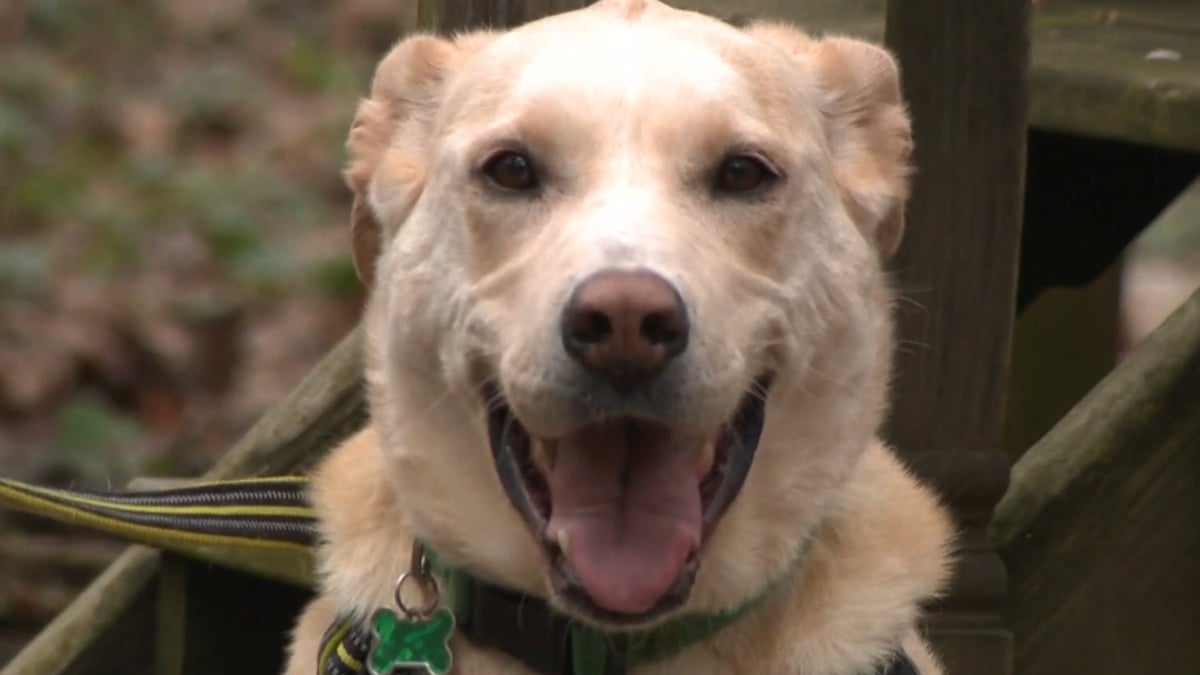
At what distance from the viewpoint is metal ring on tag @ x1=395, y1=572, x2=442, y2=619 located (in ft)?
11.1

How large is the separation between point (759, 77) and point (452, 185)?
0.45m

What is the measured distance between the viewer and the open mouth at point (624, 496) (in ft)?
10.3

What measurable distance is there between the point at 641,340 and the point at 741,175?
15.9 inches

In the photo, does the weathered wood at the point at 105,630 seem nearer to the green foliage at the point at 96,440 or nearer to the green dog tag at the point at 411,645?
the green dog tag at the point at 411,645

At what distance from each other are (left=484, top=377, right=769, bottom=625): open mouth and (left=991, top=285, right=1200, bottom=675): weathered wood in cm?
110

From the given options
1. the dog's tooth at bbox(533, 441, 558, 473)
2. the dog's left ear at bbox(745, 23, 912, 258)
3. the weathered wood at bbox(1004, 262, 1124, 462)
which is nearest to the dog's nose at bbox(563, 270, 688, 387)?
the dog's tooth at bbox(533, 441, 558, 473)

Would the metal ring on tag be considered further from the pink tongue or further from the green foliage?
the green foliage

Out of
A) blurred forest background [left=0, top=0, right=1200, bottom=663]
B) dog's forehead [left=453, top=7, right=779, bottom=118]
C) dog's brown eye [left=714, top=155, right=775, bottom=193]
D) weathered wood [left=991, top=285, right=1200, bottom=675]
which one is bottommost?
blurred forest background [left=0, top=0, right=1200, bottom=663]

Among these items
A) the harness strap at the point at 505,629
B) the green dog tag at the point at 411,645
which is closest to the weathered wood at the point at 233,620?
the harness strap at the point at 505,629

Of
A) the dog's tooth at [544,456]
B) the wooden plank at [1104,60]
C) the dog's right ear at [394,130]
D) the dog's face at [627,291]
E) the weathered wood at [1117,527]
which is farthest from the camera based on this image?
the weathered wood at [1117,527]

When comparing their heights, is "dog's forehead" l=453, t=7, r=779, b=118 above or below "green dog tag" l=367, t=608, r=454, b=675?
above

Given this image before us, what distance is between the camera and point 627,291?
117 inches

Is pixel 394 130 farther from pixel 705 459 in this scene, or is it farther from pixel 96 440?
pixel 96 440

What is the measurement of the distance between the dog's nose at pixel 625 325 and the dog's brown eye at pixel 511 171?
0.34 metres
